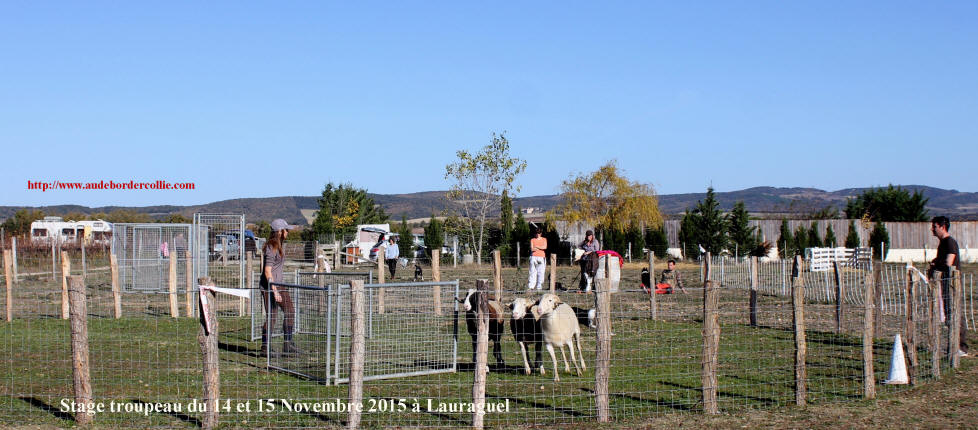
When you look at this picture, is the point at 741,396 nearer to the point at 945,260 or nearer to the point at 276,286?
the point at 945,260

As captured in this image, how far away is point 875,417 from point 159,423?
21.1ft

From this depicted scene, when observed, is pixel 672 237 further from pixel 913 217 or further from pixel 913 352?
pixel 913 352

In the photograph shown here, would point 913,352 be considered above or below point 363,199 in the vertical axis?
below

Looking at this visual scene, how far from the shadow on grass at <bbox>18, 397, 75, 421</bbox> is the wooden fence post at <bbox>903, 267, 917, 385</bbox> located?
858 centimetres

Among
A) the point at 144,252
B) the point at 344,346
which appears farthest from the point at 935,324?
the point at 144,252

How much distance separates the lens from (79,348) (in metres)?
7.39

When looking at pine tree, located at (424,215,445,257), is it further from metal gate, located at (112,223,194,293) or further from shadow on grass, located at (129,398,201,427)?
shadow on grass, located at (129,398,201,427)

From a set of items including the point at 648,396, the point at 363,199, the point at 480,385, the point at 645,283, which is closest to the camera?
the point at 480,385

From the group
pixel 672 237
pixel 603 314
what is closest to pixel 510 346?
pixel 603 314

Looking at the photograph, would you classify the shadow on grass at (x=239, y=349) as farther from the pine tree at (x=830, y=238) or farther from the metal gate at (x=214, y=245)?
the pine tree at (x=830, y=238)

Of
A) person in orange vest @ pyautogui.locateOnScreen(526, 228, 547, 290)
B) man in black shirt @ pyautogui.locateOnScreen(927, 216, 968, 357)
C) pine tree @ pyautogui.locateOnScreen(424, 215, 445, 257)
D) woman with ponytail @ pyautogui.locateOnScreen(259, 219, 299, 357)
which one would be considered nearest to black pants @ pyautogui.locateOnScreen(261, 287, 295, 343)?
woman with ponytail @ pyautogui.locateOnScreen(259, 219, 299, 357)

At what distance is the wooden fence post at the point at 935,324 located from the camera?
377 inches

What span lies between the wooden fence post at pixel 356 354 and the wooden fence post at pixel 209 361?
1.16 metres

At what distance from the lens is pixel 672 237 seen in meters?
51.5
